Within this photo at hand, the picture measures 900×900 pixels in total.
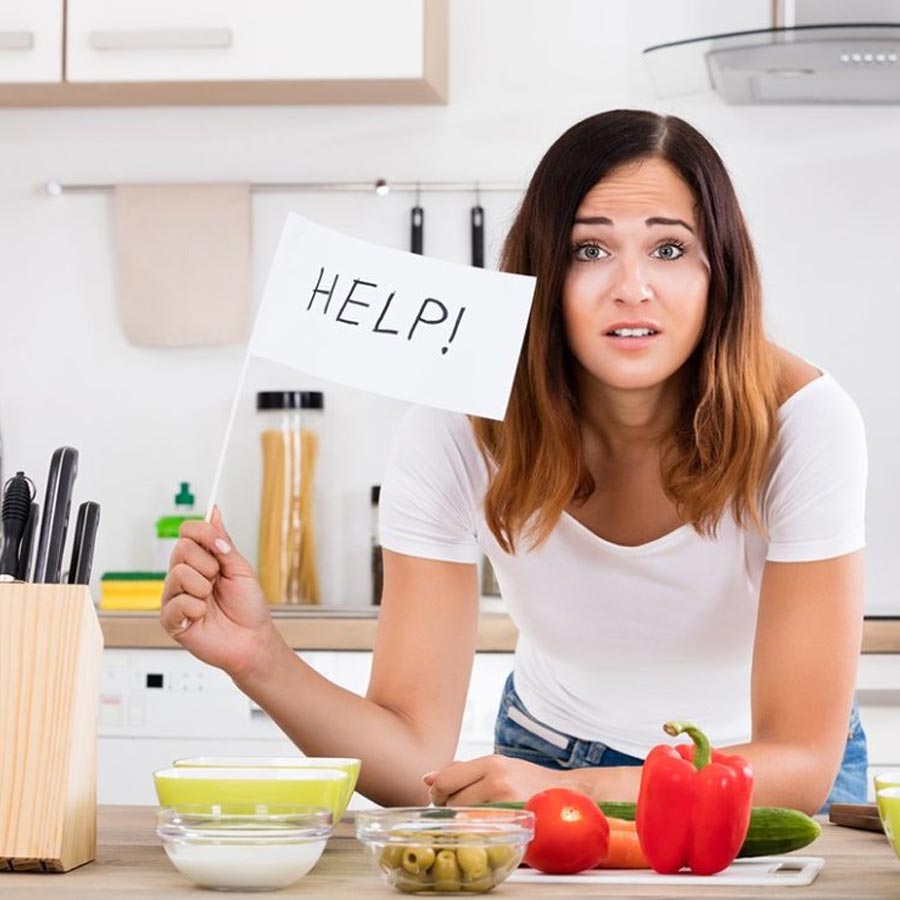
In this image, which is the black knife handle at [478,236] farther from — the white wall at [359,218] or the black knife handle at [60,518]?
the black knife handle at [60,518]

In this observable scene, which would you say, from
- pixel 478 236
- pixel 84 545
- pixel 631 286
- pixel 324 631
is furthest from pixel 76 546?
pixel 478 236

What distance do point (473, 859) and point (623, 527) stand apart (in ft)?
2.74

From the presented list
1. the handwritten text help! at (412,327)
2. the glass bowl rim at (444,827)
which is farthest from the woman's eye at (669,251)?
the glass bowl rim at (444,827)

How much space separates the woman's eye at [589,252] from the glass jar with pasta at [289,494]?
158 centimetres

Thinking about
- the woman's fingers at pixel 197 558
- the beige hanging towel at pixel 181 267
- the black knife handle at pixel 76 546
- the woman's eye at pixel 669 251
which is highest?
→ the beige hanging towel at pixel 181 267

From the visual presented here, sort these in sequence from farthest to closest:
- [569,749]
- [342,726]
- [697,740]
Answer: [569,749] → [342,726] → [697,740]

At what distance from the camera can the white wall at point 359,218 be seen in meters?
3.06

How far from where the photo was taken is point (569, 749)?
1.70 m

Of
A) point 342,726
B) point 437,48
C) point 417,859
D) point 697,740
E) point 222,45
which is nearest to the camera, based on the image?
point 417,859

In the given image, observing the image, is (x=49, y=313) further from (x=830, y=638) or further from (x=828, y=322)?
(x=830, y=638)

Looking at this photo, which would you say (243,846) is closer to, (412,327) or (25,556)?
(25,556)

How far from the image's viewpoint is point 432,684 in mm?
1586

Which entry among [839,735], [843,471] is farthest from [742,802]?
[843,471]

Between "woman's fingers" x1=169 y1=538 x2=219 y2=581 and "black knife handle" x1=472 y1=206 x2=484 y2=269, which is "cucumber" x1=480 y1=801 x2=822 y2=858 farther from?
"black knife handle" x1=472 y1=206 x2=484 y2=269
